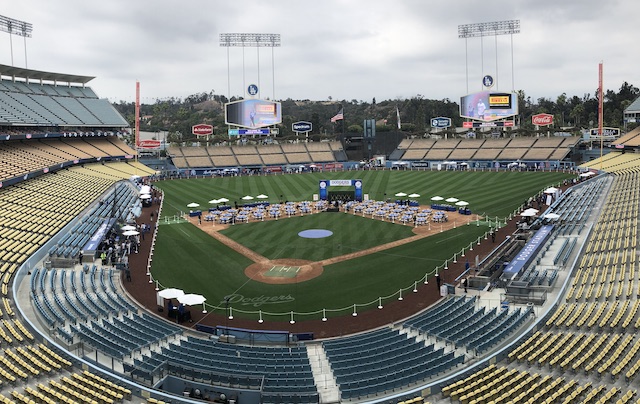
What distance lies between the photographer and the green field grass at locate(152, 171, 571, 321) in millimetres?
27797

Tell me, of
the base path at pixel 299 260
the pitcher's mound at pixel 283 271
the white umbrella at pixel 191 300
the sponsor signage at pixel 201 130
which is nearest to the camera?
the white umbrella at pixel 191 300

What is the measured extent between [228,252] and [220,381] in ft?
65.8

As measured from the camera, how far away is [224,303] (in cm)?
2727

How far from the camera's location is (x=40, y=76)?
78.4 meters

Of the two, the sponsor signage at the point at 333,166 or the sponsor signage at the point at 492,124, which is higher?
the sponsor signage at the point at 492,124

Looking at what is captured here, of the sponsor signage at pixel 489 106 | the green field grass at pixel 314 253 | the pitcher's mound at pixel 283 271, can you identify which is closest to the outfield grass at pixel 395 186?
the green field grass at pixel 314 253

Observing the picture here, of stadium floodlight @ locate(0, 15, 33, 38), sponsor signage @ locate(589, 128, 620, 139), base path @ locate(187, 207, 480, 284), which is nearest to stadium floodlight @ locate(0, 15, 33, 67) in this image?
stadium floodlight @ locate(0, 15, 33, 38)

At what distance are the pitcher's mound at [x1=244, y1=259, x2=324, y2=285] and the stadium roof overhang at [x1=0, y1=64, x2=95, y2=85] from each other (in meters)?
57.3

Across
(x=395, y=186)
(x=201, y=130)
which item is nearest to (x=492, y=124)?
(x=395, y=186)

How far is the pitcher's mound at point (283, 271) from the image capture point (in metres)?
31.0

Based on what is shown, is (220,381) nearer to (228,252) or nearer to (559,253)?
(228,252)

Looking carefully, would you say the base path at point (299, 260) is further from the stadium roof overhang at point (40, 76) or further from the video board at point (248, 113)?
the video board at point (248, 113)

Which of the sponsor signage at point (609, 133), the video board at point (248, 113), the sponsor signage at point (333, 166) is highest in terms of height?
the video board at point (248, 113)

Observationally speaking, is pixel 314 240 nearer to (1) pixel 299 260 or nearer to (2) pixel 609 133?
(1) pixel 299 260
